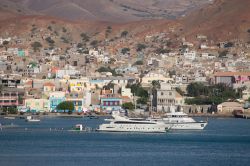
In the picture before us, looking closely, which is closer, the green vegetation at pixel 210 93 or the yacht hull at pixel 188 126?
the yacht hull at pixel 188 126

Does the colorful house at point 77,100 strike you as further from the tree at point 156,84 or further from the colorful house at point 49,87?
the tree at point 156,84

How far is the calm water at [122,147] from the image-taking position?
70.7 meters

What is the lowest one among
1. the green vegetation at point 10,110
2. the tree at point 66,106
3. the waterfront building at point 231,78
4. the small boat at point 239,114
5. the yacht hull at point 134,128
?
the yacht hull at point 134,128

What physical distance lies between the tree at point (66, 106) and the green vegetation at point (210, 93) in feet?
47.0

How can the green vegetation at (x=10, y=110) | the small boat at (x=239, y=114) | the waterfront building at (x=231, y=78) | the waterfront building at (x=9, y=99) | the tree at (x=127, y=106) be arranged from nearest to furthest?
the green vegetation at (x=10, y=110) < the waterfront building at (x=9, y=99) < the tree at (x=127, y=106) < the small boat at (x=239, y=114) < the waterfront building at (x=231, y=78)

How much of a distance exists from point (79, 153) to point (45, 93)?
64.7 meters

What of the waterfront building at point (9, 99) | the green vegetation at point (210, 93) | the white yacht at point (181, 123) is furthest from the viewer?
the green vegetation at point (210, 93)

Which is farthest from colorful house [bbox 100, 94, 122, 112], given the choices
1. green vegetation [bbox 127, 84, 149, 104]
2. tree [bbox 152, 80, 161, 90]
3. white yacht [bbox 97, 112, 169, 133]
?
white yacht [bbox 97, 112, 169, 133]

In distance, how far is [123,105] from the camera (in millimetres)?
134500

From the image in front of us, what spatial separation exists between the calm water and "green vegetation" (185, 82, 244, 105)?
34.4m

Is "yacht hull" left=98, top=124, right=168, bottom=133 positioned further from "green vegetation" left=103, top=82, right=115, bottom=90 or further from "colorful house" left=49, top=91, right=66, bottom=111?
"green vegetation" left=103, top=82, right=115, bottom=90

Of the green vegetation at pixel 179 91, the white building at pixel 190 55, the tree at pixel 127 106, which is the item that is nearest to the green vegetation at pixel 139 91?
the green vegetation at pixel 179 91

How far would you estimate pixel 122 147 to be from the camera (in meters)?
81.1

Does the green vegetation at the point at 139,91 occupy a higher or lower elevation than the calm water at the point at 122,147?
higher
